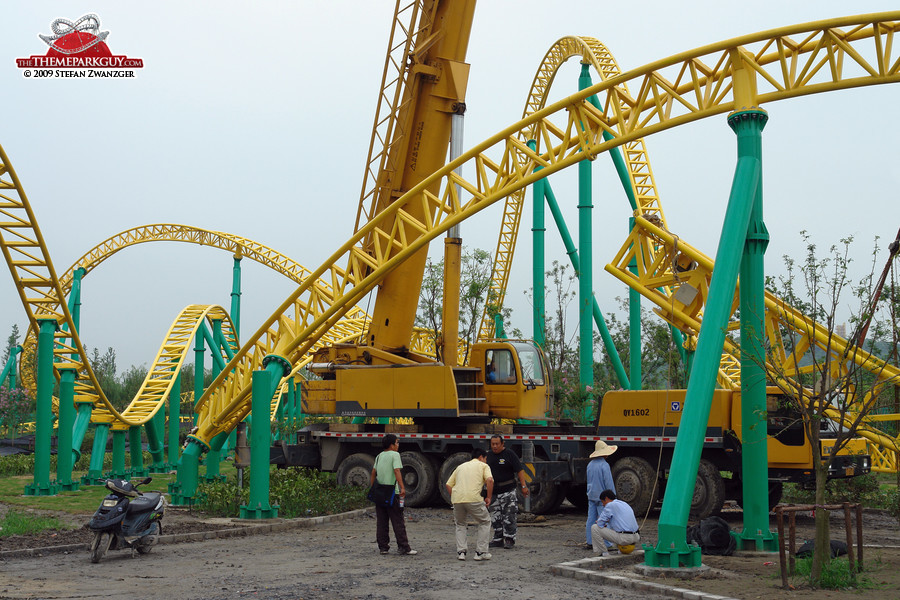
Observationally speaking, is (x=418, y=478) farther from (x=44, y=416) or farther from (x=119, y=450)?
(x=119, y=450)

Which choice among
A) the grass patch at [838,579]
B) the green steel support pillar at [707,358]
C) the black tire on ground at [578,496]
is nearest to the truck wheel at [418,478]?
the black tire on ground at [578,496]

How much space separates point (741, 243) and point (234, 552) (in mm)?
7546

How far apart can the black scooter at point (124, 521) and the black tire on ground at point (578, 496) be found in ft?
29.0

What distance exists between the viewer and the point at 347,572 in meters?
10.6

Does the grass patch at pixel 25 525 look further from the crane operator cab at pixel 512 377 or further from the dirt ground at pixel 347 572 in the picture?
the crane operator cab at pixel 512 377

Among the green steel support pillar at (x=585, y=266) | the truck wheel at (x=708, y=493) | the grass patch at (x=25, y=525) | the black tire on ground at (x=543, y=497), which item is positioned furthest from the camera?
the green steel support pillar at (x=585, y=266)

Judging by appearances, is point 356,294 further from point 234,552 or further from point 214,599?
point 214,599

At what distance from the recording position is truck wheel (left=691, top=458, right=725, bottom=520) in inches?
614

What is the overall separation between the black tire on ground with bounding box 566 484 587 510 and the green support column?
269 inches

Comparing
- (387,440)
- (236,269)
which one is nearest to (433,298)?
(236,269)

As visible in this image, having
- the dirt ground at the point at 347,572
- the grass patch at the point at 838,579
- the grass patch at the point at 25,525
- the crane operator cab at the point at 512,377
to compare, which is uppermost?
the crane operator cab at the point at 512,377

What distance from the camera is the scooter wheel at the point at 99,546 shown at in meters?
11.4

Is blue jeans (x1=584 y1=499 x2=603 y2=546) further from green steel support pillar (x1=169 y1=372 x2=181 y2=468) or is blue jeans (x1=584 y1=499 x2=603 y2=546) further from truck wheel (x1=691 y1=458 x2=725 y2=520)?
green steel support pillar (x1=169 y1=372 x2=181 y2=468)

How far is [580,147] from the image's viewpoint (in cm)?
1431
